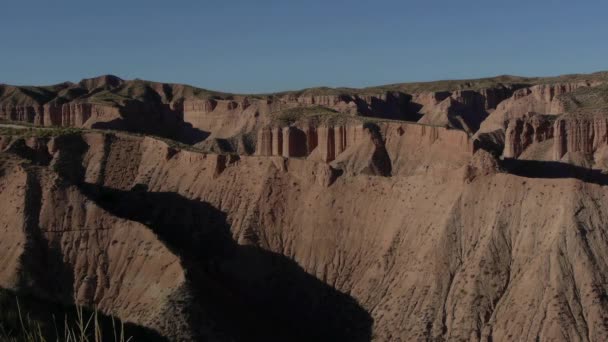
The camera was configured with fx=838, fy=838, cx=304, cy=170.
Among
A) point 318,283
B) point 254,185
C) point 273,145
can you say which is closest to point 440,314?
point 318,283

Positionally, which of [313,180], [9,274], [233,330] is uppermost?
[313,180]

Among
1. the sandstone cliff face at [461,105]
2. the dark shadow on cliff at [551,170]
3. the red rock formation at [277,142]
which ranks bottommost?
the dark shadow on cliff at [551,170]

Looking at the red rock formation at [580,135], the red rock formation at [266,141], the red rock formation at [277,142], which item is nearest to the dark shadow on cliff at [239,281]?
the red rock formation at [277,142]

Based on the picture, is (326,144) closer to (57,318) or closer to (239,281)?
(239,281)

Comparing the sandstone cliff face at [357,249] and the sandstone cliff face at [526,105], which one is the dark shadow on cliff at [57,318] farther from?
the sandstone cliff face at [526,105]

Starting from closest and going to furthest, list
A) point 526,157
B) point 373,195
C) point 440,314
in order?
point 440,314 < point 373,195 < point 526,157

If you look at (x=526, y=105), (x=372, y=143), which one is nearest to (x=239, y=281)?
(x=372, y=143)

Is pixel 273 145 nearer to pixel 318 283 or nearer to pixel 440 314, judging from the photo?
pixel 318 283
